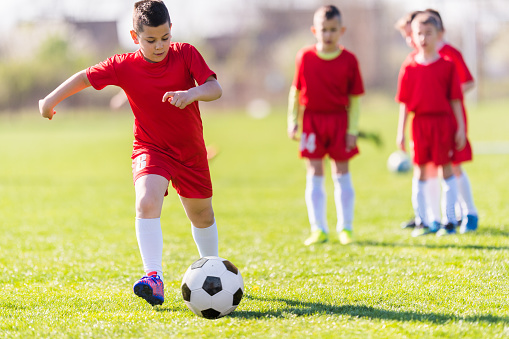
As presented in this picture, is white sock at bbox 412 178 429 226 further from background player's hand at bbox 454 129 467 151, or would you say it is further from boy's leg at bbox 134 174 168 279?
boy's leg at bbox 134 174 168 279

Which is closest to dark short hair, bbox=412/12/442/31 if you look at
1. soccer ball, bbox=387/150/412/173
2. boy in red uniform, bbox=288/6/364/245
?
boy in red uniform, bbox=288/6/364/245

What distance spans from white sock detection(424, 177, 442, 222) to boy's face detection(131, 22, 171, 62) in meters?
3.35

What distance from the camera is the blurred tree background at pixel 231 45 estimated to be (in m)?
45.5

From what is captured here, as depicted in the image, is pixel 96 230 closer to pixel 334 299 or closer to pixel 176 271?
pixel 176 271

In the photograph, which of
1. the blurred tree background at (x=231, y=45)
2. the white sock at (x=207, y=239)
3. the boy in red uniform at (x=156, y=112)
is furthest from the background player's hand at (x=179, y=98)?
the blurred tree background at (x=231, y=45)

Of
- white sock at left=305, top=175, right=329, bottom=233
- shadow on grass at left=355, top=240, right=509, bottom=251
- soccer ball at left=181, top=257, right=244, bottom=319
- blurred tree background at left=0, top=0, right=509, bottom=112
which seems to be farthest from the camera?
Answer: blurred tree background at left=0, top=0, right=509, bottom=112

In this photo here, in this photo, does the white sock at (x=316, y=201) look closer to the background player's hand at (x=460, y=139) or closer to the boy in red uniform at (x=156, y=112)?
the background player's hand at (x=460, y=139)

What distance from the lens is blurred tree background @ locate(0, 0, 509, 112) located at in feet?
149

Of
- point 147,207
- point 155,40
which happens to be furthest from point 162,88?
point 147,207

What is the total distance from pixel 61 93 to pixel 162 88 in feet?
2.00

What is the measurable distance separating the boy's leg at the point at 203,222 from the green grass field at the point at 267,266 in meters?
0.35

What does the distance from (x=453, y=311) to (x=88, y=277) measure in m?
2.62

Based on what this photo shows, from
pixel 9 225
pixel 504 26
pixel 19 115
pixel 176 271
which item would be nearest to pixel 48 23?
pixel 19 115

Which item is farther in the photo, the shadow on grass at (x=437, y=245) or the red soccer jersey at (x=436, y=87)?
the red soccer jersey at (x=436, y=87)
